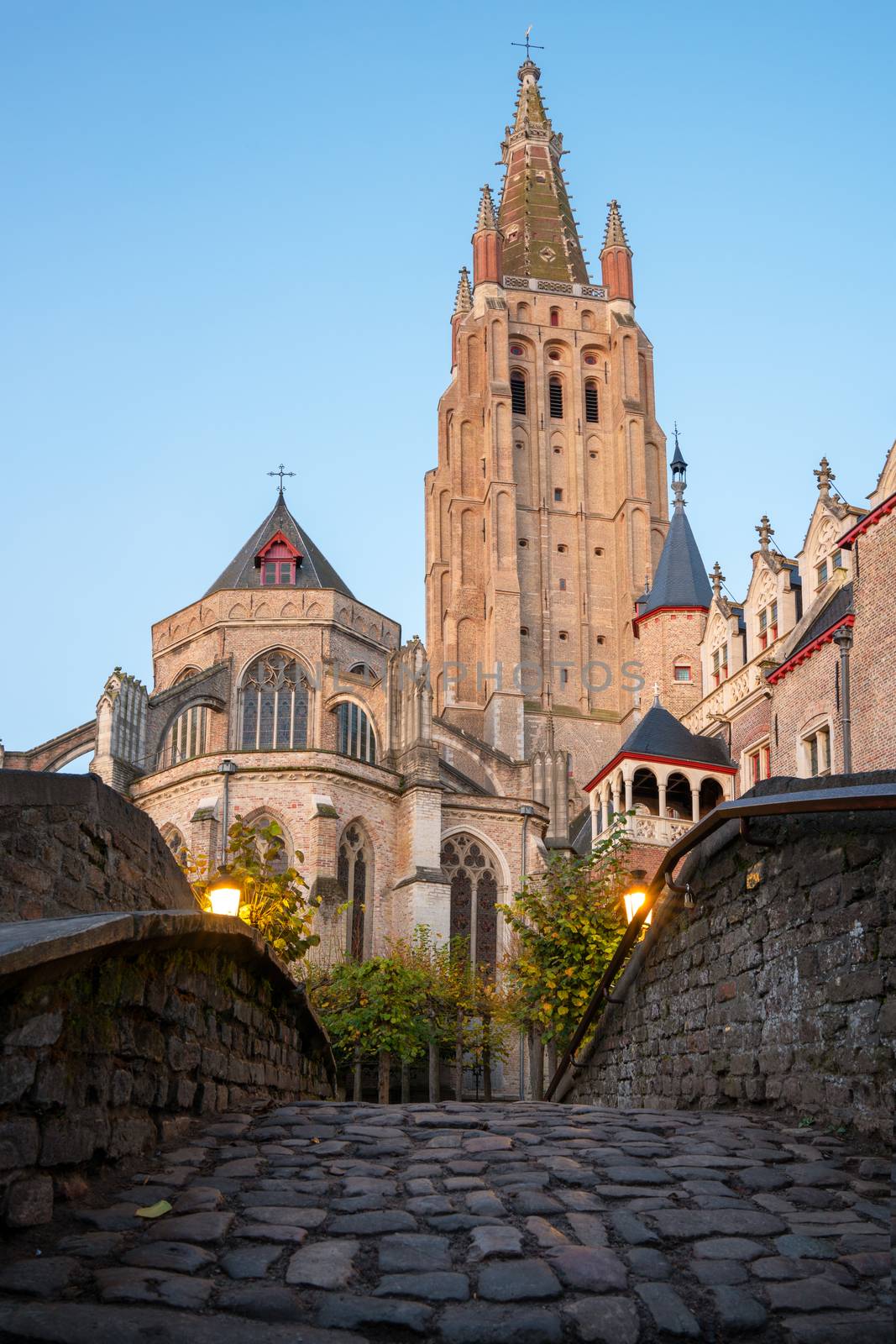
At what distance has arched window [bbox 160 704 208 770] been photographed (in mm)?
44438

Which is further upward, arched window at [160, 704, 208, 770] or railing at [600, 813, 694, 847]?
arched window at [160, 704, 208, 770]

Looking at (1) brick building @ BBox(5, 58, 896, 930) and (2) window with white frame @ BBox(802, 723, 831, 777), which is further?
(1) brick building @ BBox(5, 58, 896, 930)

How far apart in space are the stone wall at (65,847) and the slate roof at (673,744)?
87.1 ft

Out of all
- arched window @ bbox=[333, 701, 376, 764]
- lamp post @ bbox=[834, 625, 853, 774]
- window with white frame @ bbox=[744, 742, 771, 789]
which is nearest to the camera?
lamp post @ bbox=[834, 625, 853, 774]

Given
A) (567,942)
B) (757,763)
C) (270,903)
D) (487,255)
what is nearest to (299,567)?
(757,763)

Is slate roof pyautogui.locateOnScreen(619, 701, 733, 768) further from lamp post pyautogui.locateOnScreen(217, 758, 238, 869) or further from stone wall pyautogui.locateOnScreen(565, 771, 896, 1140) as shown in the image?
stone wall pyautogui.locateOnScreen(565, 771, 896, 1140)

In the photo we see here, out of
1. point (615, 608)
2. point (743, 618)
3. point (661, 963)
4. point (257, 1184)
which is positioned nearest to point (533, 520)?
point (615, 608)

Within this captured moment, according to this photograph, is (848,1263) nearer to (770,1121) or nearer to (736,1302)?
(736,1302)

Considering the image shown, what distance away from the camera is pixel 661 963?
32.9ft

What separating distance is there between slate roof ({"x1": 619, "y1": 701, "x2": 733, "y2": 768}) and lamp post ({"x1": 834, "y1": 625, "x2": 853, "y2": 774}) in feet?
29.3

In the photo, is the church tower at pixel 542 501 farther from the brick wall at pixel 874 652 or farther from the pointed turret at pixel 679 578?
the brick wall at pixel 874 652

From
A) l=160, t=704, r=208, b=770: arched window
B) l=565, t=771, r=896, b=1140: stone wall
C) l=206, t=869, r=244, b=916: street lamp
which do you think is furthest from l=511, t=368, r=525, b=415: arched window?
l=565, t=771, r=896, b=1140: stone wall

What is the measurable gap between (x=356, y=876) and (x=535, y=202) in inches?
1928

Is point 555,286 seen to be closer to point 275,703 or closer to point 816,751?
point 275,703
